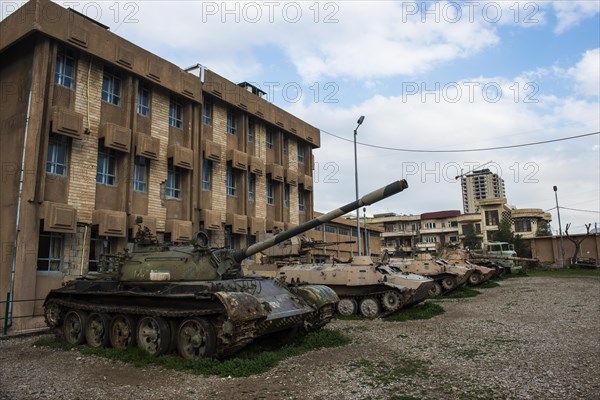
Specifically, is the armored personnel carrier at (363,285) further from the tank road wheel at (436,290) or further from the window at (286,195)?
the window at (286,195)

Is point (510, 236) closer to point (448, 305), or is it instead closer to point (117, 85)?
point (448, 305)

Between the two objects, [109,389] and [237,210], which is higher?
[237,210]

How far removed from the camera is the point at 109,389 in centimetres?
753

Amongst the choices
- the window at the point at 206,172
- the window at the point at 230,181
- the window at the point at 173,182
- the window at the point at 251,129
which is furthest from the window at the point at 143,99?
the window at the point at 251,129

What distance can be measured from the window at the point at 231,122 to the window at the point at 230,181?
201 cm

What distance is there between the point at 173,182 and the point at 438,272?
13333 millimetres

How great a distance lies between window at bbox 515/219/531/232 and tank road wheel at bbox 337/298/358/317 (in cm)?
6286

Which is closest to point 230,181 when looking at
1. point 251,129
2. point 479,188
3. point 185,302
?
point 251,129

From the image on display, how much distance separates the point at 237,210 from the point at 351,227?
77.1ft

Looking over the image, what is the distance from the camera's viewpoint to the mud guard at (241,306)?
8523 mm

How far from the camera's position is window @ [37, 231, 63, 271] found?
1673 centimetres

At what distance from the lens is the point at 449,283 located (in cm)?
2359

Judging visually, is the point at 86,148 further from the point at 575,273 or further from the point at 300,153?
the point at 575,273

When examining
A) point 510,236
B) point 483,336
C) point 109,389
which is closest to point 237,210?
point 483,336
